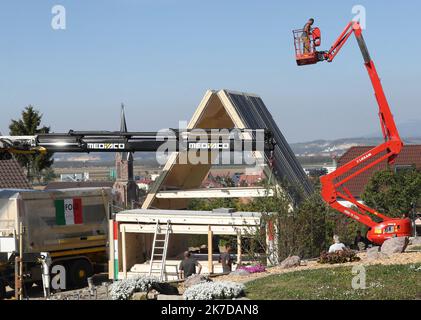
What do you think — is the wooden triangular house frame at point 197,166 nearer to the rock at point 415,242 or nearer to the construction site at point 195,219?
the construction site at point 195,219

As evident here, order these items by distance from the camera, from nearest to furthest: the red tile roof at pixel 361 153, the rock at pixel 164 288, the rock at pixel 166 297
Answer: the rock at pixel 166 297 < the rock at pixel 164 288 < the red tile roof at pixel 361 153

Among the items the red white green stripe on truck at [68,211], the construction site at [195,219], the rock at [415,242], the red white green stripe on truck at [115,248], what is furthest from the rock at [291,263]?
the red white green stripe on truck at [68,211]

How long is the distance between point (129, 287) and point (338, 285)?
15.3ft

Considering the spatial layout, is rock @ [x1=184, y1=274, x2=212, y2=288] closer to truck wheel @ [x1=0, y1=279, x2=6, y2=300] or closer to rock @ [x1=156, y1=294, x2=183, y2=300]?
rock @ [x1=156, y1=294, x2=183, y2=300]

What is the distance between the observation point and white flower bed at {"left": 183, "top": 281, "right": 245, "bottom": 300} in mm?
15555

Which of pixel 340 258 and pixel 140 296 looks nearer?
pixel 140 296

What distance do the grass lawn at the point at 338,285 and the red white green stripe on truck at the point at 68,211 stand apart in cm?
990

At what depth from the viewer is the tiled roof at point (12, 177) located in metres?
45.1

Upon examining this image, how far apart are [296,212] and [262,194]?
358cm

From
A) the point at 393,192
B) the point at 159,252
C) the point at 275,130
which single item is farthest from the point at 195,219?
the point at 393,192

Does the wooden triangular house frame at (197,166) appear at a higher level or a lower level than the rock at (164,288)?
higher

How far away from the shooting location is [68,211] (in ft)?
88.4

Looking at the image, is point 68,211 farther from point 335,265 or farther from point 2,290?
point 335,265
